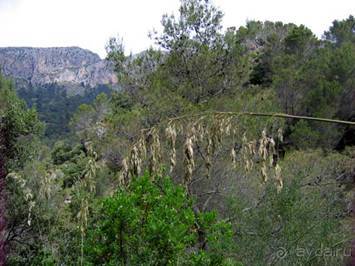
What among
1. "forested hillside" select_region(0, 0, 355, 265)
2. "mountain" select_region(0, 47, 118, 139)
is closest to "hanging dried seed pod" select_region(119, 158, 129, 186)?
→ "forested hillside" select_region(0, 0, 355, 265)

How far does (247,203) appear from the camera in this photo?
8.08m

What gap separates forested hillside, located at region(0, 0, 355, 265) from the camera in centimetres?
201

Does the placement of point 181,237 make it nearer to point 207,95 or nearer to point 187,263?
point 187,263

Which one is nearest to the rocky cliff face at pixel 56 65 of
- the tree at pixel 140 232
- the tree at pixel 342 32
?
the tree at pixel 342 32

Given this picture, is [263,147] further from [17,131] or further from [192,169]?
[17,131]

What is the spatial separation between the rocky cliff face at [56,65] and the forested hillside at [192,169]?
4416 inches

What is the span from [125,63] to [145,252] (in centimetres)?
1021

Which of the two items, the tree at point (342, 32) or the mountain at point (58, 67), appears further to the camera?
the mountain at point (58, 67)

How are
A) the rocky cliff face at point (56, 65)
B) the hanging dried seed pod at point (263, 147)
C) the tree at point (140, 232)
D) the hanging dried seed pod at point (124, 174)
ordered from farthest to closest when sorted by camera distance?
the rocky cliff face at point (56, 65), the tree at point (140, 232), the hanging dried seed pod at point (124, 174), the hanging dried seed pod at point (263, 147)

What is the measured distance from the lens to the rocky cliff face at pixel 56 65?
423 feet

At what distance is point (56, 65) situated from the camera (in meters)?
139

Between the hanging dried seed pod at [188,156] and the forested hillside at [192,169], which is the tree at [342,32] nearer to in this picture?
the forested hillside at [192,169]

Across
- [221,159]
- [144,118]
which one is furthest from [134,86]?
[221,159]

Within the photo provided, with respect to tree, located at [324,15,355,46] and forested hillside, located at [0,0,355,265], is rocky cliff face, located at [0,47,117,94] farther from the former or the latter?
forested hillside, located at [0,0,355,265]
